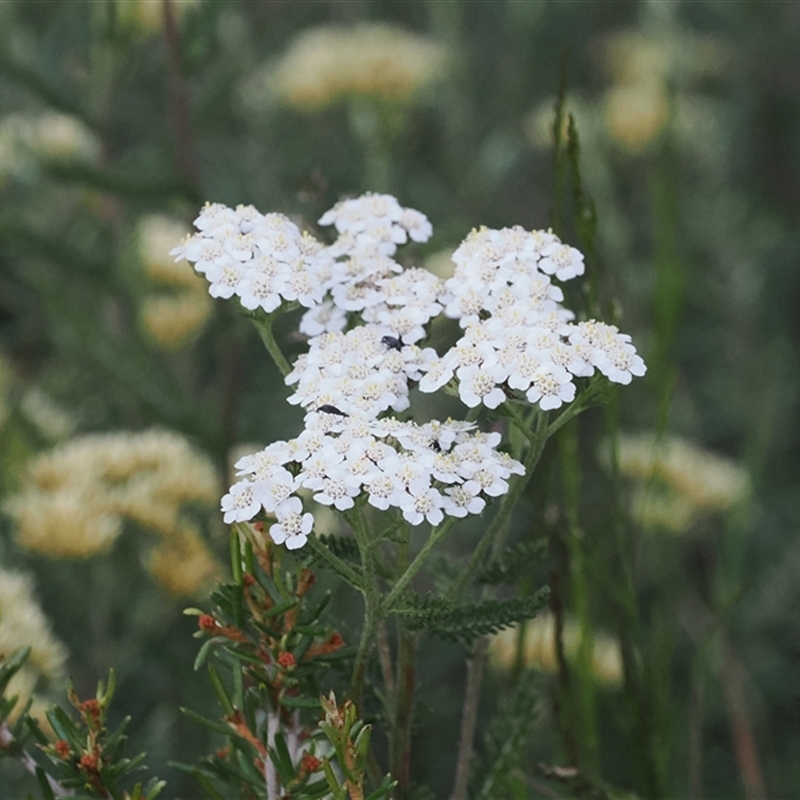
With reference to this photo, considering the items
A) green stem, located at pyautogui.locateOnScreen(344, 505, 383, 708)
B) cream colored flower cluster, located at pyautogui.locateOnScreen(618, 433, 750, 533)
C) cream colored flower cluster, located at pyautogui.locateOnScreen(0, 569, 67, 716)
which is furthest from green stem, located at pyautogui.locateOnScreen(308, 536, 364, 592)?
cream colored flower cluster, located at pyautogui.locateOnScreen(618, 433, 750, 533)

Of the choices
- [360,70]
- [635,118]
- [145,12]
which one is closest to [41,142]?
[145,12]

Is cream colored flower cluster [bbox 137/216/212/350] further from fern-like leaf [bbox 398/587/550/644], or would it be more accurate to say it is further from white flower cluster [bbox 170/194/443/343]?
fern-like leaf [bbox 398/587/550/644]

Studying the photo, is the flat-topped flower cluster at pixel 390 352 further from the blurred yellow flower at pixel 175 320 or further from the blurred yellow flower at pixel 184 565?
the blurred yellow flower at pixel 175 320

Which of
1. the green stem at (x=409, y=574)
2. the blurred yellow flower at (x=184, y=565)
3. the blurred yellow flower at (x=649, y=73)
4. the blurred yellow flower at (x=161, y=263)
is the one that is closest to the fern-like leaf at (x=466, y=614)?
the green stem at (x=409, y=574)

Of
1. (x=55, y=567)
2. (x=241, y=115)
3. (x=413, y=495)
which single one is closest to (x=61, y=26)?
(x=241, y=115)

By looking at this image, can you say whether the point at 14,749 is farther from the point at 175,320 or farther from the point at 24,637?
the point at 175,320

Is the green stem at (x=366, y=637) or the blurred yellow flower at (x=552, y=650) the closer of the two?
the green stem at (x=366, y=637)
